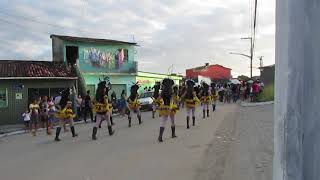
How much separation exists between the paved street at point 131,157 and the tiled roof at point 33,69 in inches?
773

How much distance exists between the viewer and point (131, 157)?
12.1 meters

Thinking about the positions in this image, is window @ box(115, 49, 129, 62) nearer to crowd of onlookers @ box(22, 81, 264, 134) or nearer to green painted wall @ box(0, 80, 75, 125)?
crowd of onlookers @ box(22, 81, 264, 134)

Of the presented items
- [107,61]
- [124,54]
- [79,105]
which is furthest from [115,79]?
[79,105]

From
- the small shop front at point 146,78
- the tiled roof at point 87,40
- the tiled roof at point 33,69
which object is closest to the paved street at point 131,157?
the tiled roof at point 33,69

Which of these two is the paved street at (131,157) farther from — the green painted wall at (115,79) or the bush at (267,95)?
the green painted wall at (115,79)

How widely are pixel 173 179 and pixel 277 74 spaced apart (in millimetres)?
6664

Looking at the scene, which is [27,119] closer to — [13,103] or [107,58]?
[13,103]

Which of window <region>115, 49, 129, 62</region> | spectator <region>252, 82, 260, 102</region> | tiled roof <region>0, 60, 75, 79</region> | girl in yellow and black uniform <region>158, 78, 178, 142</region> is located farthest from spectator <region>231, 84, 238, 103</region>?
girl in yellow and black uniform <region>158, 78, 178, 142</region>

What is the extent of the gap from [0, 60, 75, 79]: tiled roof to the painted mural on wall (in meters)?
8.09

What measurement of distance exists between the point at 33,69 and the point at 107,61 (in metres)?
14.8

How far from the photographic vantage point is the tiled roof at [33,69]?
36.2 meters

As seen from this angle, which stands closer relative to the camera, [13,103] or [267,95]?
[13,103]

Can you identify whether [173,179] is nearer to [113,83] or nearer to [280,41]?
[280,41]

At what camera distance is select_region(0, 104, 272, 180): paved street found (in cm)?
995
